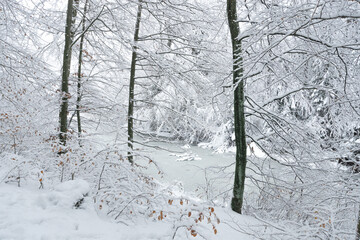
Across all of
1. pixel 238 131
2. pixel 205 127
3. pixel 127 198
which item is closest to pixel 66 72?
pixel 127 198

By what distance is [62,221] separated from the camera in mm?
2723

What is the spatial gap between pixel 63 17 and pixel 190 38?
352 cm

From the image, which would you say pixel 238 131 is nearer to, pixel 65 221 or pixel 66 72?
pixel 65 221

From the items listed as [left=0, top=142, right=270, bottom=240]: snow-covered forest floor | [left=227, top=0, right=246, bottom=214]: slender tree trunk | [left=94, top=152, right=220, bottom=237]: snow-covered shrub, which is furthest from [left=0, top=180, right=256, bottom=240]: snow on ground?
[left=227, top=0, right=246, bottom=214]: slender tree trunk

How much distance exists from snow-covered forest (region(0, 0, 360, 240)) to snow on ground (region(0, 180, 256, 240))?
2 centimetres

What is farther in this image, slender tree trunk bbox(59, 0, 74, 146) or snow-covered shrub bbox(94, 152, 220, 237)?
slender tree trunk bbox(59, 0, 74, 146)

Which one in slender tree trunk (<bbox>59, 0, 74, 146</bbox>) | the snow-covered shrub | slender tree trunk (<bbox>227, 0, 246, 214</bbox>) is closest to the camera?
the snow-covered shrub

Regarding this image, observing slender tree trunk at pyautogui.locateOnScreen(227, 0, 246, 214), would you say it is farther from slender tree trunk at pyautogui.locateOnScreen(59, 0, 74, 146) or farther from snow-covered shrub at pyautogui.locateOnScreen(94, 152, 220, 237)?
slender tree trunk at pyautogui.locateOnScreen(59, 0, 74, 146)

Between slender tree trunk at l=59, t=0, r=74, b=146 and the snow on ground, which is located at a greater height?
slender tree trunk at l=59, t=0, r=74, b=146

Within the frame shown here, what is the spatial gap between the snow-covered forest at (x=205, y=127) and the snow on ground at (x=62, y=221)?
0.7 inches

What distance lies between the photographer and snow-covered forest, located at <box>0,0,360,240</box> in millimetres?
2602

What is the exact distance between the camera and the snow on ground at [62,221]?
8.03 ft

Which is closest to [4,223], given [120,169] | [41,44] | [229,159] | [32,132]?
[120,169]

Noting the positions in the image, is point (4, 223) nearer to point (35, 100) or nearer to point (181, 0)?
point (35, 100)
